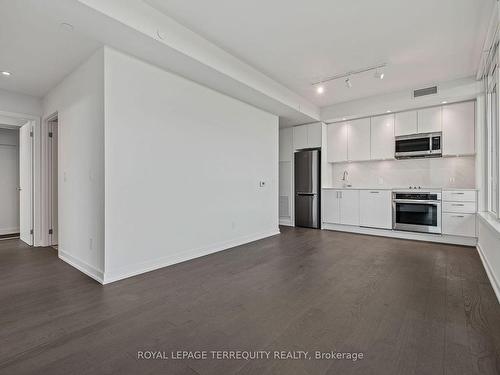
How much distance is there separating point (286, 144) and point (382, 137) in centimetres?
224

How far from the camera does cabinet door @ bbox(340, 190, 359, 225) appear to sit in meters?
5.57

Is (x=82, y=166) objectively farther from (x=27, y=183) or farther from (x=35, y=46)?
(x=27, y=183)

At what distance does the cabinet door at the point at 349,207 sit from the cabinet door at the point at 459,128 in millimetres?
1797

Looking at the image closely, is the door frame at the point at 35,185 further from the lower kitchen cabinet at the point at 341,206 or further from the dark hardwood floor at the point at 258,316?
the lower kitchen cabinet at the point at 341,206

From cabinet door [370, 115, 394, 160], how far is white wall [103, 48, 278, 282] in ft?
8.61

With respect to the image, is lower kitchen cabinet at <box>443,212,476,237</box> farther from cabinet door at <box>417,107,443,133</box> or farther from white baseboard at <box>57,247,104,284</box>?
white baseboard at <box>57,247,104,284</box>

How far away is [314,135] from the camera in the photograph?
6223 millimetres

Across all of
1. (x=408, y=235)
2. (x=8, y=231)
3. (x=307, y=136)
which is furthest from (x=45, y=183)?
(x=408, y=235)

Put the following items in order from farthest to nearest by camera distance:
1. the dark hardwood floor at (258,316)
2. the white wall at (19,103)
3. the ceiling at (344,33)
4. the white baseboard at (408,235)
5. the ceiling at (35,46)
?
the white baseboard at (408,235) < the white wall at (19,103) < the ceiling at (344,33) < the ceiling at (35,46) < the dark hardwood floor at (258,316)

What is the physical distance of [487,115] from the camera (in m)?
4.08

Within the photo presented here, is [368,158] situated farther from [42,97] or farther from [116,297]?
[42,97]

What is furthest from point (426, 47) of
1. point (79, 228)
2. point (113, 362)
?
point (79, 228)

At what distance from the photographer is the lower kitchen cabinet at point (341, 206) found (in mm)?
5586

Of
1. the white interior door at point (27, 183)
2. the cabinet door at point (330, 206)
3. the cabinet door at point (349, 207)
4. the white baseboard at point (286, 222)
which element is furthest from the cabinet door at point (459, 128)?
the white interior door at point (27, 183)
